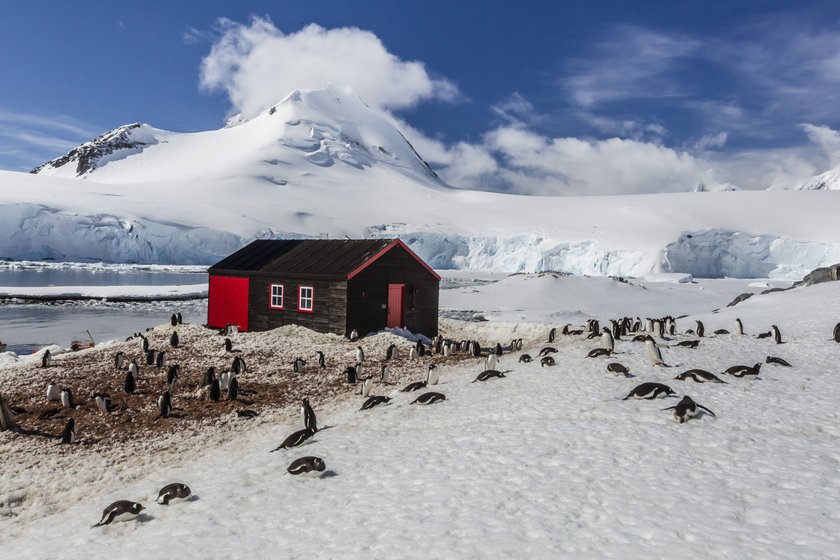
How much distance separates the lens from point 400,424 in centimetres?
1001

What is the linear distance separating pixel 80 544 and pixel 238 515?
Answer: 5.21ft

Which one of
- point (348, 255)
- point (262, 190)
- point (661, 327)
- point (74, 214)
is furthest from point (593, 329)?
point (262, 190)

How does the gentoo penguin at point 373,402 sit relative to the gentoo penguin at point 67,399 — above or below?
above

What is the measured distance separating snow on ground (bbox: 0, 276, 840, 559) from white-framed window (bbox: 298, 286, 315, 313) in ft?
32.4

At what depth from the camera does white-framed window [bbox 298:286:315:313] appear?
2173cm

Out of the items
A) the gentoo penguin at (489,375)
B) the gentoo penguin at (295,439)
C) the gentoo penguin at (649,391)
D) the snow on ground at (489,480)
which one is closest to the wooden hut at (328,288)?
the gentoo penguin at (489,375)

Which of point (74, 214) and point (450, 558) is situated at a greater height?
point (74, 214)

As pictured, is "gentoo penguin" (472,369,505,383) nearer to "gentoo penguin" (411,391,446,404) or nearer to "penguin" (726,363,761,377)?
"gentoo penguin" (411,391,446,404)

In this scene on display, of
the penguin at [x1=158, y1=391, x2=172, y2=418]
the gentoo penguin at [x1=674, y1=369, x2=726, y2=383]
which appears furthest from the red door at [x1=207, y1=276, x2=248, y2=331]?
the gentoo penguin at [x1=674, y1=369, x2=726, y2=383]

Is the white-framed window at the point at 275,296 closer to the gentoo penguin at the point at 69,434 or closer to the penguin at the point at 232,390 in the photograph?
the penguin at the point at 232,390

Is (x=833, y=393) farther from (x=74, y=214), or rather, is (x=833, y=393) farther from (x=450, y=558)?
(x=74, y=214)

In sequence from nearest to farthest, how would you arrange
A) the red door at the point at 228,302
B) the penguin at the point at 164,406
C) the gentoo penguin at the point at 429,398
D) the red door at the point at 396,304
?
the gentoo penguin at the point at 429,398, the penguin at the point at 164,406, the red door at the point at 396,304, the red door at the point at 228,302

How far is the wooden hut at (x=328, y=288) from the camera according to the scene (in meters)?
21.1

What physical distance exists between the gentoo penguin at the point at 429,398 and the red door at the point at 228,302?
1462 centimetres
